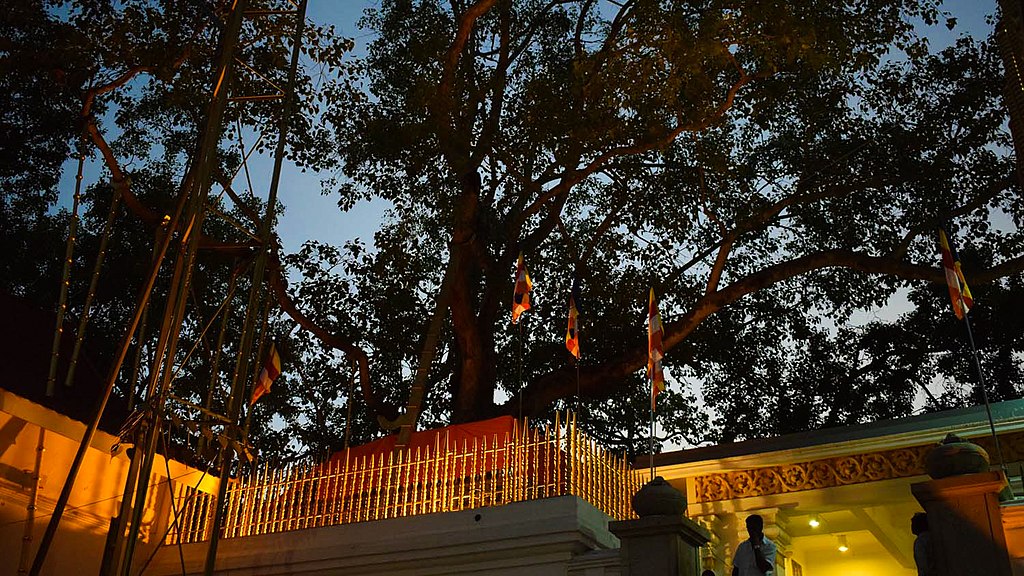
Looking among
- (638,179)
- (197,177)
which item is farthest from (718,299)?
Answer: (197,177)

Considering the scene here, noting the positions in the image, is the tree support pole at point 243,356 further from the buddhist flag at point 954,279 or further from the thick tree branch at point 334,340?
the buddhist flag at point 954,279

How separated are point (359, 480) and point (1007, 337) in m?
14.0

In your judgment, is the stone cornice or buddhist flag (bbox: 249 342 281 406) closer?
the stone cornice

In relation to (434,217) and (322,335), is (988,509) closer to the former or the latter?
(322,335)

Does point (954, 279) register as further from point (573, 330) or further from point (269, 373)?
point (269, 373)

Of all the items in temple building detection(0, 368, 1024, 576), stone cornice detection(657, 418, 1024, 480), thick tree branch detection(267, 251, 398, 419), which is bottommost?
temple building detection(0, 368, 1024, 576)

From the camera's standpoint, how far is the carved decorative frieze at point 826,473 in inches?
419

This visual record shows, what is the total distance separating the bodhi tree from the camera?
14688mm

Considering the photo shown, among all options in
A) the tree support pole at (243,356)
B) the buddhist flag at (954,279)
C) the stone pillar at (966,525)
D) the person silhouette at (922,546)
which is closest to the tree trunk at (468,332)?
the tree support pole at (243,356)

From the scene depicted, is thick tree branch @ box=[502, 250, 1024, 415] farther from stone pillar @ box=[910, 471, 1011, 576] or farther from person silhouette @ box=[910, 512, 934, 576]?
stone pillar @ box=[910, 471, 1011, 576]

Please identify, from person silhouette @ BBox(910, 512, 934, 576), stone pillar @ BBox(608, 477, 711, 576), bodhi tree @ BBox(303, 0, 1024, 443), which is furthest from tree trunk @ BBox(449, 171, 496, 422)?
person silhouette @ BBox(910, 512, 934, 576)

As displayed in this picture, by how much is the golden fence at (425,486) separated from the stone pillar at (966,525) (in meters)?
3.50

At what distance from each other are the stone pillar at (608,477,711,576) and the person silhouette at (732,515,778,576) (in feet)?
1.47

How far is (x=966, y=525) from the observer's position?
6.77 metres
